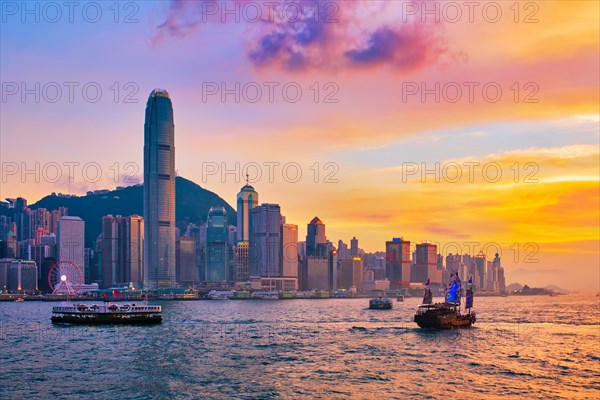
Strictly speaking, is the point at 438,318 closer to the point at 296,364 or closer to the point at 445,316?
the point at 445,316

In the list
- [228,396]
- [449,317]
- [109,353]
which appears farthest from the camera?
[449,317]

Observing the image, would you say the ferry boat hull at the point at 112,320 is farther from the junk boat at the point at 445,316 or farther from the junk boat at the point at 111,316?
the junk boat at the point at 445,316

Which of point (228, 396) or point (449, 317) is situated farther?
point (449, 317)

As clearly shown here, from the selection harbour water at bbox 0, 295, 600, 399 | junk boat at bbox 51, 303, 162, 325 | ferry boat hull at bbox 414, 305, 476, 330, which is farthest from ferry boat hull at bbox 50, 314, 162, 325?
ferry boat hull at bbox 414, 305, 476, 330

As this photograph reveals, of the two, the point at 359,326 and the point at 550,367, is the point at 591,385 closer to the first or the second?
the point at 550,367

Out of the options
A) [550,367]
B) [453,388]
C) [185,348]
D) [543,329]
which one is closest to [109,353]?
[185,348]

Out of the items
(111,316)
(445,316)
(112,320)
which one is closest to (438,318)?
(445,316)
